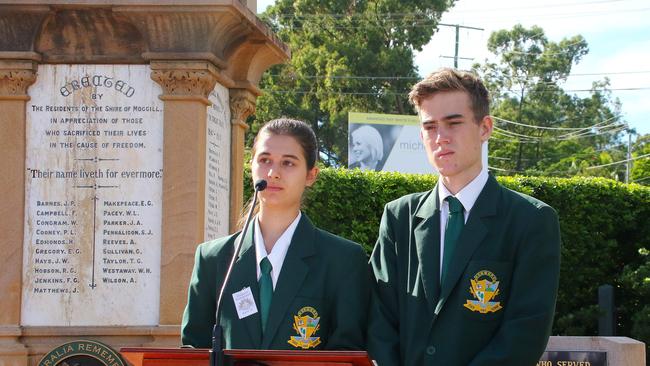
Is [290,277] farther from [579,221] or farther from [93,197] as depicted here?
[579,221]

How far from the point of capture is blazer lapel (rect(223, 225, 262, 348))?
454 centimetres

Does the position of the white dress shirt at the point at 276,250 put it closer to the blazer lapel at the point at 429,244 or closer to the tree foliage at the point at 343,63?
the blazer lapel at the point at 429,244

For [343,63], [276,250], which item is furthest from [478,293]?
[343,63]

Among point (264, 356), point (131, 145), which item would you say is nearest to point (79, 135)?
point (131, 145)

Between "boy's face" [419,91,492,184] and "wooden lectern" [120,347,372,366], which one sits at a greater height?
"boy's face" [419,91,492,184]

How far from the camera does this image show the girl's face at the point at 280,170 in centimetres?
471

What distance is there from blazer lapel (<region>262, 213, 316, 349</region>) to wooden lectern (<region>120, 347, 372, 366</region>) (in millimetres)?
825

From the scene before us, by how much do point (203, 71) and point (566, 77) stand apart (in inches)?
2095

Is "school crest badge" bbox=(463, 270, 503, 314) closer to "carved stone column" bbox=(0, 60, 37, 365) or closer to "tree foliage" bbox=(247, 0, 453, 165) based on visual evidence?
"carved stone column" bbox=(0, 60, 37, 365)

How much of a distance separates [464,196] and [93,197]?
4133 millimetres

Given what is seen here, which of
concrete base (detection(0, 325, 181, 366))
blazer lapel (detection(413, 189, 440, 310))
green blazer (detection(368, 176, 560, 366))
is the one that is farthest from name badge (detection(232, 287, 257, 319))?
concrete base (detection(0, 325, 181, 366))

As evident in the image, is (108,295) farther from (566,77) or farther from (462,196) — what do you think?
(566,77)

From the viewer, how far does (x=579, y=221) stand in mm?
16453

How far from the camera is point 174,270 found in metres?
7.97
